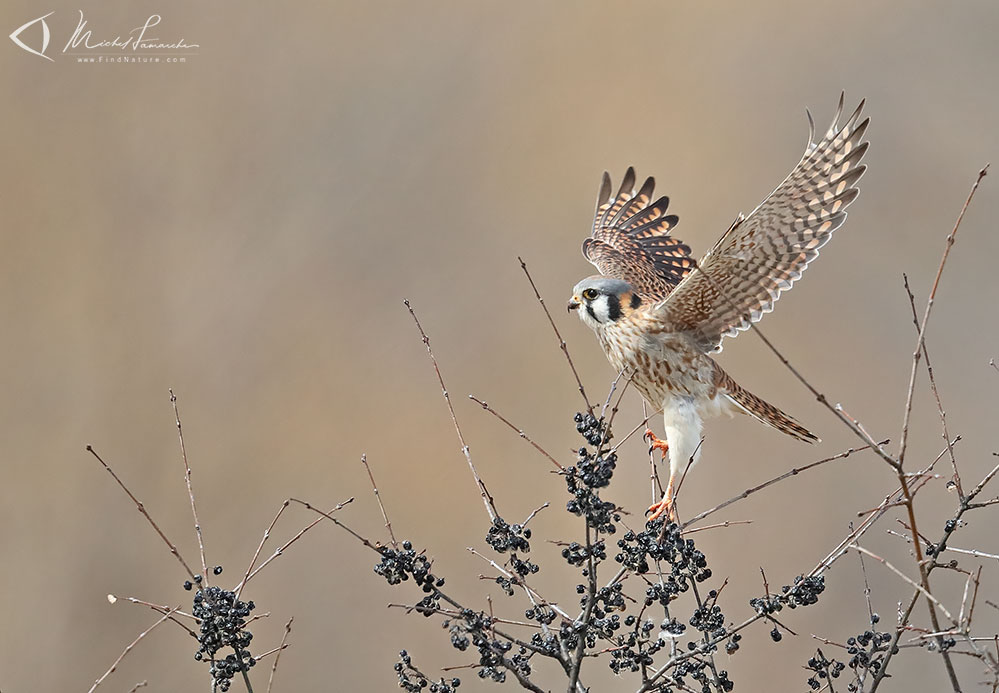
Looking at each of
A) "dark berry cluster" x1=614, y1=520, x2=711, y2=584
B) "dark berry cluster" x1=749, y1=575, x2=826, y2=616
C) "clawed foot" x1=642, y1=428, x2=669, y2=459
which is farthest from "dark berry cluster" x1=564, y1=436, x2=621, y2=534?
"clawed foot" x1=642, y1=428, x2=669, y2=459

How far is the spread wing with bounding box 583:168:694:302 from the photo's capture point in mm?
4359

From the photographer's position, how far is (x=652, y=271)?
4.43m

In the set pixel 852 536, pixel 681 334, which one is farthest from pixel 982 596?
pixel 852 536

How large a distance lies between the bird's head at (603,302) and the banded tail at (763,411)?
424 mm

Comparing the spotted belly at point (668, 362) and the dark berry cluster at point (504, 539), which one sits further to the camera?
the spotted belly at point (668, 362)

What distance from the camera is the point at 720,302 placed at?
11.3 feet

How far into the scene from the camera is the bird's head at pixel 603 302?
3.57 metres

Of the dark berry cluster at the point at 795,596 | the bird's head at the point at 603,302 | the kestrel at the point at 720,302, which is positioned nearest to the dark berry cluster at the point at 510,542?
the dark berry cluster at the point at 795,596

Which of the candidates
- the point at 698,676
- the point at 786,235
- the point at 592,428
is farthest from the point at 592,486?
the point at 786,235

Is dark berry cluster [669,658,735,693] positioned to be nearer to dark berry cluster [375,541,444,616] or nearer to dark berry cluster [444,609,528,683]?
dark berry cluster [444,609,528,683]

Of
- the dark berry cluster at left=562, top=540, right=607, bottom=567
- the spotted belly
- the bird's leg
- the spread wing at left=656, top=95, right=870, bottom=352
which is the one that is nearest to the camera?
the dark berry cluster at left=562, top=540, right=607, bottom=567

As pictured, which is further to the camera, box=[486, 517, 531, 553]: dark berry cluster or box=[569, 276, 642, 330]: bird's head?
box=[569, 276, 642, 330]: bird's head

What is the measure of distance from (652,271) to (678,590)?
2403mm

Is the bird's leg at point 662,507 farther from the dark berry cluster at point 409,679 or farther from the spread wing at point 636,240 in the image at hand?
the spread wing at point 636,240
